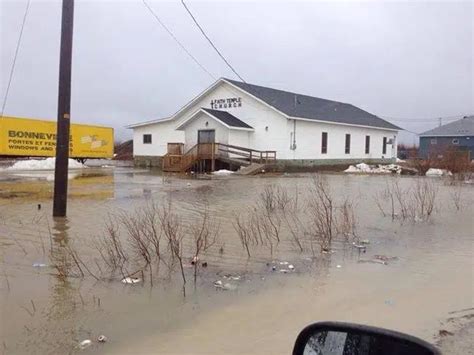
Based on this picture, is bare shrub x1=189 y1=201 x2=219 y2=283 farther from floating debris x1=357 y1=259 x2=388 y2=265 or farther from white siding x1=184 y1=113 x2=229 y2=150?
white siding x1=184 y1=113 x2=229 y2=150

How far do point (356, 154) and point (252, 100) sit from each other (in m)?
12.3

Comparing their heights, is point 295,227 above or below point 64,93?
below

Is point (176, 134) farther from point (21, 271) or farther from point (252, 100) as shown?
point (21, 271)

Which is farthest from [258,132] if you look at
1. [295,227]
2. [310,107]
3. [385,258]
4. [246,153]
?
[385,258]

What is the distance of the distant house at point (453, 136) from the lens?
62.6 meters

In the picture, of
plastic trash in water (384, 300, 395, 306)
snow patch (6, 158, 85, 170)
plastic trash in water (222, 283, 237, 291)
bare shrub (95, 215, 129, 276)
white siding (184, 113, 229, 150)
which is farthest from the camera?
white siding (184, 113, 229, 150)

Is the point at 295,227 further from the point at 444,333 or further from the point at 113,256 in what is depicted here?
the point at 444,333

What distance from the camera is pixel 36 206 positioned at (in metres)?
13.6

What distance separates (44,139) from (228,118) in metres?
14.4

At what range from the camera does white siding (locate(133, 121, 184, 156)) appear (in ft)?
136

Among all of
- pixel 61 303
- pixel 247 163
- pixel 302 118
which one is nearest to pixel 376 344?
pixel 61 303

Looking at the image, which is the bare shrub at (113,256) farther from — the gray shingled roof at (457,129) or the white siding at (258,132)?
the gray shingled roof at (457,129)

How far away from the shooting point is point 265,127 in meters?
37.3

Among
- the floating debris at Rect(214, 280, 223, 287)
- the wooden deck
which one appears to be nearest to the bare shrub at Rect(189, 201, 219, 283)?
the floating debris at Rect(214, 280, 223, 287)
